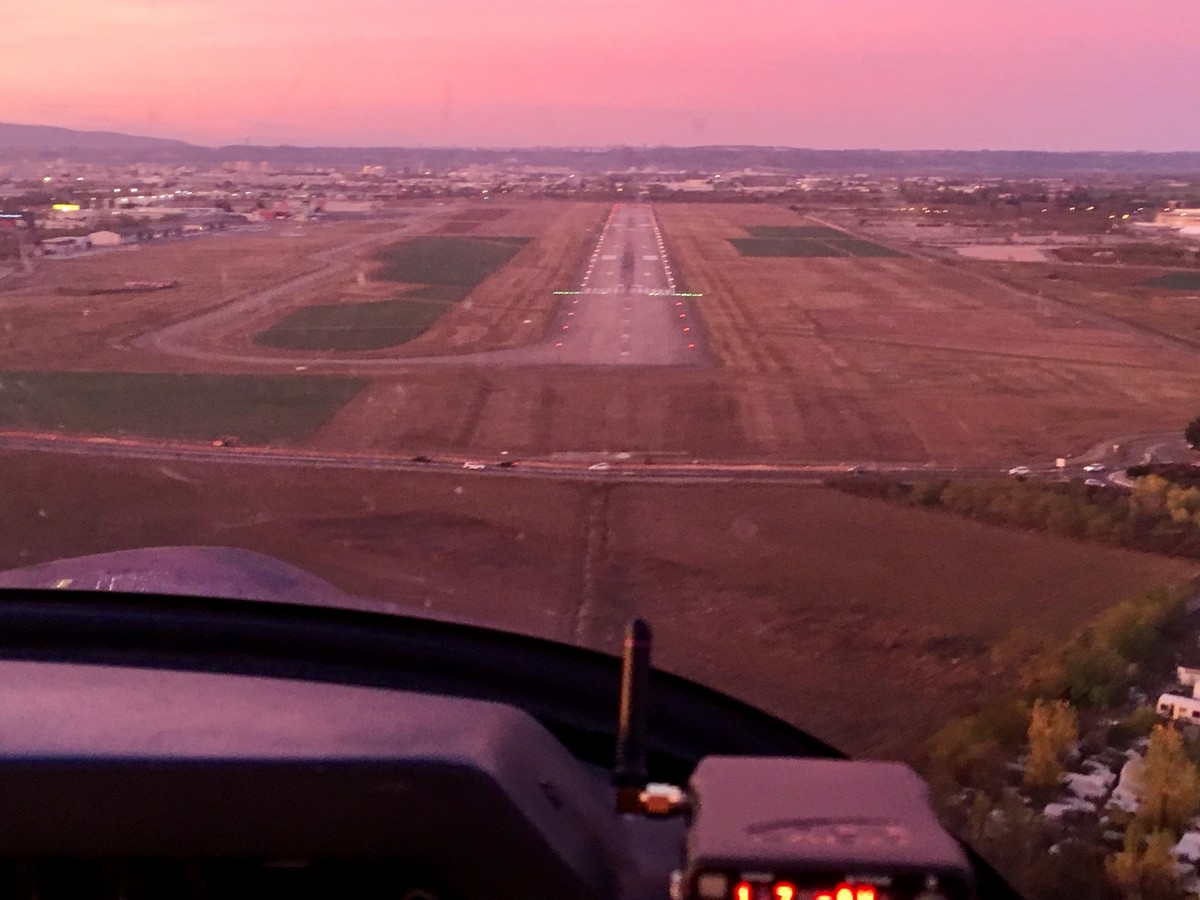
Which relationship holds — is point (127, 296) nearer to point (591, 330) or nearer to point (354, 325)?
point (354, 325)

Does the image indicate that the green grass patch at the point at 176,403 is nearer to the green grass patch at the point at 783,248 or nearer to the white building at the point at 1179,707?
the white building at the point at 1179,707

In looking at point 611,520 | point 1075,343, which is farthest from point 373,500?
point 1075,343

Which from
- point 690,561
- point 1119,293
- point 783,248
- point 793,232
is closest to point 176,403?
point 690,561

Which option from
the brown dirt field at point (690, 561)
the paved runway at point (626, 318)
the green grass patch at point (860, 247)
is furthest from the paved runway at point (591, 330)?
the green grass patch at point (860, 247)

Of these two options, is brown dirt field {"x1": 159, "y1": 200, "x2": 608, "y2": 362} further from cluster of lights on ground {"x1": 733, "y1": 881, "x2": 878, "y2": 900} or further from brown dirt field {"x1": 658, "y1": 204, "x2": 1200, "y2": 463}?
cluster of lights on ground {"x1": 733, "y1": 881, "x2": 878, "y2": 900}

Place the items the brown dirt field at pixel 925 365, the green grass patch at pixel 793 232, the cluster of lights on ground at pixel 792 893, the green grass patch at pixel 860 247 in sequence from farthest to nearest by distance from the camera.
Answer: the green grass patch at pixel 793 232
the green grass patch at pixel 860 247
the brown dirt field at pixel 925 365
the cluster of lights on ground at pixel 792 893

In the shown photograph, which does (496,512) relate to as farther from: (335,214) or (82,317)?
(335,214)
